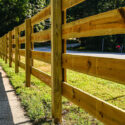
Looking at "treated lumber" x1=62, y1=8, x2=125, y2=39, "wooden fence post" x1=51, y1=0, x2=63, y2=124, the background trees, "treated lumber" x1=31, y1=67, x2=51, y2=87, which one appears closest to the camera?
"treated lumber" x1=62, y1=8, x2=125, y2=39

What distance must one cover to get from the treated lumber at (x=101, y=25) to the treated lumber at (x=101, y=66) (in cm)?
24

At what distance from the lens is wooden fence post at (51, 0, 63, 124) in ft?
8.98

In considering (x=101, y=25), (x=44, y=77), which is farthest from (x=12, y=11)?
(x=101, y=25)

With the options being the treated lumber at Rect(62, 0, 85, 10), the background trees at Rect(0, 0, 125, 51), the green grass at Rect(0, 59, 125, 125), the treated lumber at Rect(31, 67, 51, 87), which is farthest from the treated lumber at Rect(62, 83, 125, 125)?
the background trees at Rect(0, 0, 125, 51)

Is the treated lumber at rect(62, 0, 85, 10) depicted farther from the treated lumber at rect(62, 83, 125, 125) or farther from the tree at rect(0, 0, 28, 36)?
the tree at rect(0, 0, 28, 36)

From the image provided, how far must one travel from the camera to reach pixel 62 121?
9.21ft

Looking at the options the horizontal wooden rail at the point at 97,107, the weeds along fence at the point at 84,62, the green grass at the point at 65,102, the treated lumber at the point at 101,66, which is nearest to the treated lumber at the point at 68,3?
the weeds along fence at the point at 84,62

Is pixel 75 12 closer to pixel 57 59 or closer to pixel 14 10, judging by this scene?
pixel 14 10

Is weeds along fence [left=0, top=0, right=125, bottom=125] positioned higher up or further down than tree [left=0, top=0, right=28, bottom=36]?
further down

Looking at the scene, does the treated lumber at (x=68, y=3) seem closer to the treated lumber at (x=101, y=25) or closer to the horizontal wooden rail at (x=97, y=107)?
the treated lumber at (x=101, y=25)

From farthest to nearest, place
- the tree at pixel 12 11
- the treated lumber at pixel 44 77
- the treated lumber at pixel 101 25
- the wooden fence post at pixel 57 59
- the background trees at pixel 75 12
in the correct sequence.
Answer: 1. the tree at pixel 12 11
2. the background trees at pixel 75 12
3. the treated lumber at pixel 44 77
4. the wooden fence post at pixel 57 59
5. the treated lumber at pixel 101 25

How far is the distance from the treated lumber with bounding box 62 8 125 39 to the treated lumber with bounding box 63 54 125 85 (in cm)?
24

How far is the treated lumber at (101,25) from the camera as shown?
165cm

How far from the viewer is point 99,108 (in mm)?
1938
